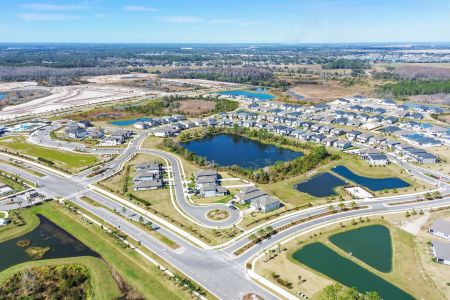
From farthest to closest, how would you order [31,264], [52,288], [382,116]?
[382,116] < [31,264] < [52,288]

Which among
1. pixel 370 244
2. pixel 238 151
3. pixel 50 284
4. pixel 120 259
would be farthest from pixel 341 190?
pixel 50 284

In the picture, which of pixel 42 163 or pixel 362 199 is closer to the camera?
pixel 362 199

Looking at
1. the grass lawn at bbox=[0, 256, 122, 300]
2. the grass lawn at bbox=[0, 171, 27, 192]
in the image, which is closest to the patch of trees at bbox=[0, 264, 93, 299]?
the grass lawn at bbox=[0, 256, 122, 300]

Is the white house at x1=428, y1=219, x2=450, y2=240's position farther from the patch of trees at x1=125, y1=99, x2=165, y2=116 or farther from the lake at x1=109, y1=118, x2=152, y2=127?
the patch of trees at x1=125, y1=99, x2=165, y2=116

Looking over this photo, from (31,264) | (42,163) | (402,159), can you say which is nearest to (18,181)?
(42,163)

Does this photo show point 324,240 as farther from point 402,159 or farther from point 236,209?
point 402,159

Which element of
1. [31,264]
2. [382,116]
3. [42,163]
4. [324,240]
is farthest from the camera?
[382,116]
